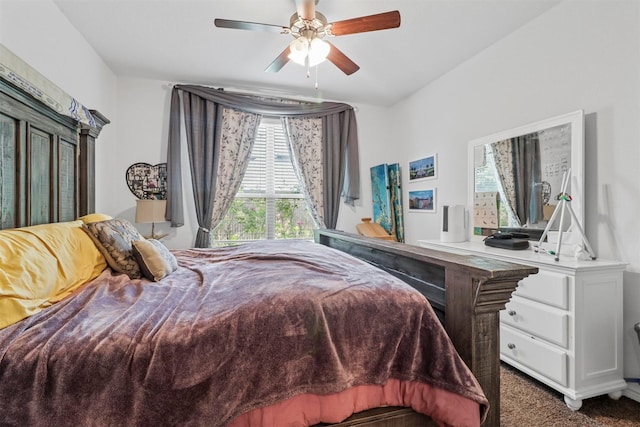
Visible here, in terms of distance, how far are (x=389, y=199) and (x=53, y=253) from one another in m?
3.59

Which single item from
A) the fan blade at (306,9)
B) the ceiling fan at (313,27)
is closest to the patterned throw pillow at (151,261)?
the ceiling fan at (313,27)

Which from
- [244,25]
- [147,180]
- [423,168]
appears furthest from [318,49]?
[147,180]

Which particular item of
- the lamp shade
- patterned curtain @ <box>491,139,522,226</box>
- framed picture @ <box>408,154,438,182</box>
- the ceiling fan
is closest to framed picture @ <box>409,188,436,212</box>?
framed picture @ <box>408,154,438,182</box>

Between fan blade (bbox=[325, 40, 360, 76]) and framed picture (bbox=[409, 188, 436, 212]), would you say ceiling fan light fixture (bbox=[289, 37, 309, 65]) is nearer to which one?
fan blade (bbox=[325, 40, 360, 76])

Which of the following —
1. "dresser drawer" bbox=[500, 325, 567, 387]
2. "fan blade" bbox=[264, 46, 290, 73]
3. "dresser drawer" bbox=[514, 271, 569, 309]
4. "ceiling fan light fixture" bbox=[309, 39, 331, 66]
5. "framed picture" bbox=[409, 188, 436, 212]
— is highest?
"fan blade" bbox=[264, 46, 290, 73]

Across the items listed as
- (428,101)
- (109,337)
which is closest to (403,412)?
(109,337)

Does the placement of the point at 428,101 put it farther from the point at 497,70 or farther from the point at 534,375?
the point at 534,375

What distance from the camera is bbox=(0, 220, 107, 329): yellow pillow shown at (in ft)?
3.33

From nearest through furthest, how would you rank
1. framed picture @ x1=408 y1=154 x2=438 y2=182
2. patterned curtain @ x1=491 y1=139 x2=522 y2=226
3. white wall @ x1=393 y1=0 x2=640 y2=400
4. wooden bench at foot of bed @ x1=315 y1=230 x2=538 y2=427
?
wooden bench at foot of bed @ x1=315 y1=230 x2=538 y2=427, white wall @ x1=393 y1=0 x2=640 y2=400, patterned curtain @ x1=491 y1=139 x2=522 y2=226, framed picture @ x1=408 y1=154 x2=438 y2=182

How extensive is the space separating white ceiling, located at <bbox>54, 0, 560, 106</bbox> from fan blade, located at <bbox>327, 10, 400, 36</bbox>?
15.2 inches

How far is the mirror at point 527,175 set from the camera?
2082 mm

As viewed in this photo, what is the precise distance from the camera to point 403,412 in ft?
3.68

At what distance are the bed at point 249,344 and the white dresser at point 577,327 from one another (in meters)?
0.93

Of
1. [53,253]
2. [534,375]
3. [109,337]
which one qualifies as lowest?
[534,375]
